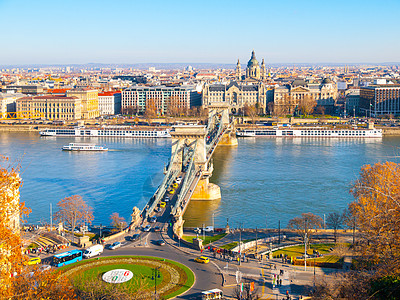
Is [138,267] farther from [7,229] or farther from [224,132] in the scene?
[224,132]

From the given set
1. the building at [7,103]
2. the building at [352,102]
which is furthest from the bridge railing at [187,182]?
the building at [352,102]

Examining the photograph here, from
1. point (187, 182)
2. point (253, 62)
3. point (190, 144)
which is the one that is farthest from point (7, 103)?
point (253, 62)

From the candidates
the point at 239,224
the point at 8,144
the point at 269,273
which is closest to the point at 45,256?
the point at 269,273

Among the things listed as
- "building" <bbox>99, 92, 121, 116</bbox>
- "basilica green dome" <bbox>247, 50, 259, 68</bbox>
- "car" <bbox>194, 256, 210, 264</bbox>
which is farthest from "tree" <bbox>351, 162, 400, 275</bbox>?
"basilica green dome" <bbox>247, 50, 259, 68</bbox>

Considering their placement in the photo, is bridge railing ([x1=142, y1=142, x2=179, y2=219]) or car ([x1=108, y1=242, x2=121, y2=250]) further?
bridge railing ([x1=142, y1=142, x2=179, y2=219])

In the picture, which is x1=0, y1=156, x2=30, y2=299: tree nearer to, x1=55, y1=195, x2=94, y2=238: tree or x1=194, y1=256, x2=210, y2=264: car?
x1=194, y1=256, x2=210, y2=264: car
